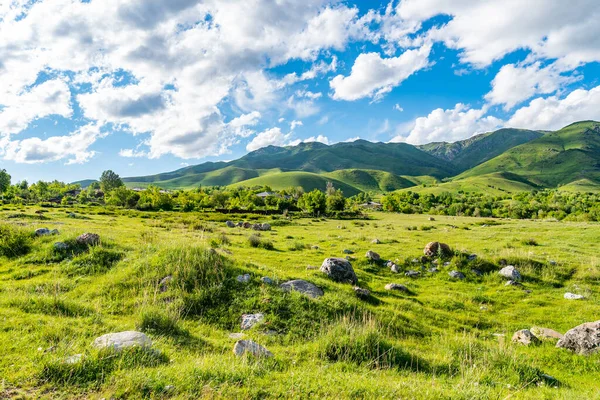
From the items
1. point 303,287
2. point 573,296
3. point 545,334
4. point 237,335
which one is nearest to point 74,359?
point 237,335

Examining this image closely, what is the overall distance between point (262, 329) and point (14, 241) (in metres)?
17.3

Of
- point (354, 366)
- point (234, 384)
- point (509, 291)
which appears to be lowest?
point (509, 291)

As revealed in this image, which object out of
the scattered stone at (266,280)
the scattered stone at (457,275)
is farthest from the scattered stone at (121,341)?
the scattered stone at (457,275)

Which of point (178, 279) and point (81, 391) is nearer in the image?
point (81, 391)

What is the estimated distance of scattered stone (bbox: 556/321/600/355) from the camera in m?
10.2

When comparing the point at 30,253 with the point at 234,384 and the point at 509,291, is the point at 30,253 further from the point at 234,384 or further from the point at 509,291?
the point at 509,291

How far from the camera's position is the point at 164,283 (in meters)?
12.5

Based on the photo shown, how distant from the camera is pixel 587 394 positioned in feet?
23.9

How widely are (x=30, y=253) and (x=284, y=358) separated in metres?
17.2

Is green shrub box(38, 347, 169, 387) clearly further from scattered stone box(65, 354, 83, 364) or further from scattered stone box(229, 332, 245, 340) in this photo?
scattered stone box(229, 332, 245, 340)

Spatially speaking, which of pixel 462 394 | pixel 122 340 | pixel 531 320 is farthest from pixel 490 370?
pixel 122 340

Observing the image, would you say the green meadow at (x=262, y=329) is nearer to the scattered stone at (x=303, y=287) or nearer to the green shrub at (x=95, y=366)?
the green shrub at (x=95, y=366)

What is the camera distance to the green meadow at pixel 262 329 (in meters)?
5.93

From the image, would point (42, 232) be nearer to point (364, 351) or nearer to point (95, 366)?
point (95, 366)
